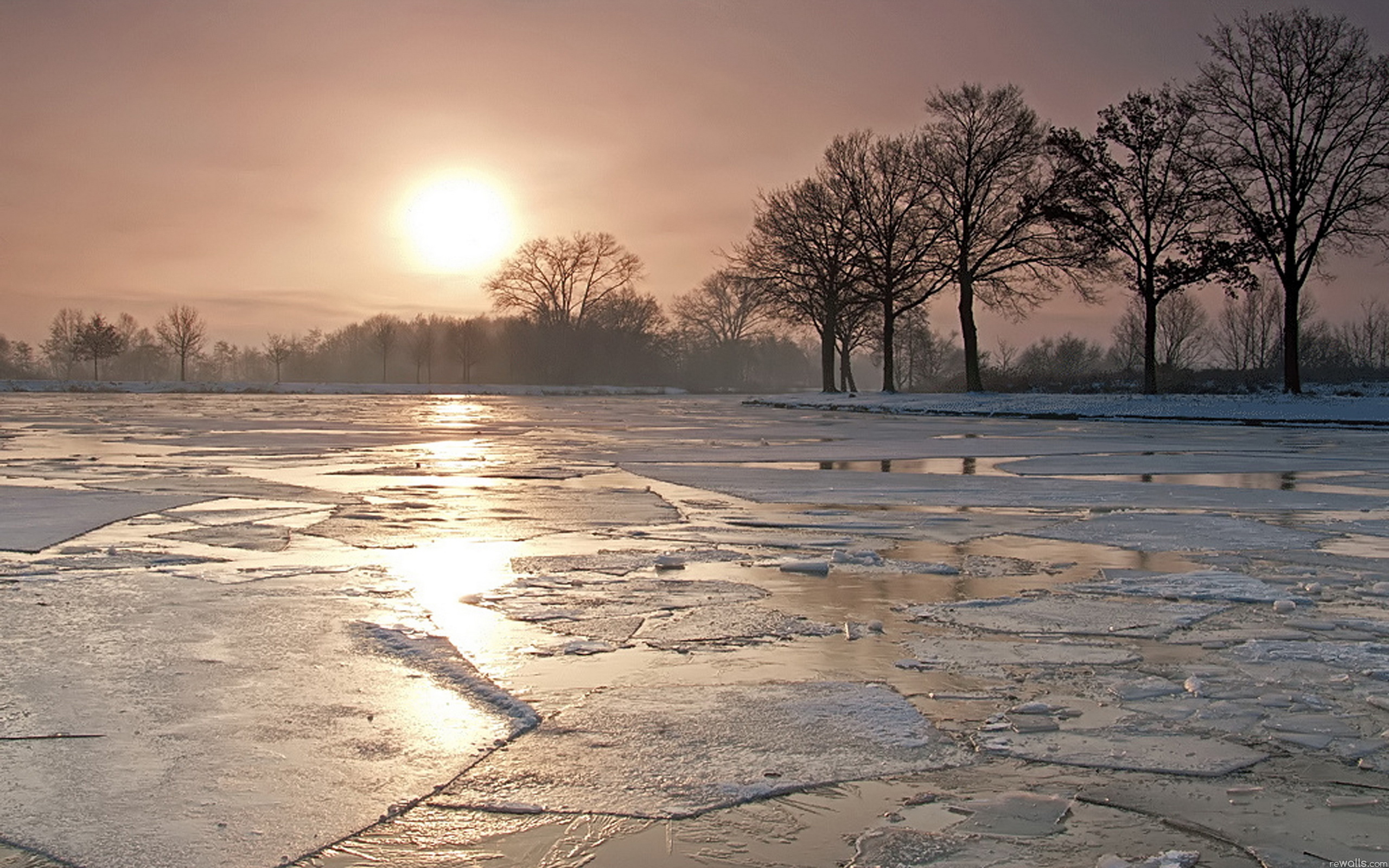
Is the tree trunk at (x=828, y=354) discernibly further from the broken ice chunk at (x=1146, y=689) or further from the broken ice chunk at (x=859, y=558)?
the broken ice chunk at (x=1146, y=689)

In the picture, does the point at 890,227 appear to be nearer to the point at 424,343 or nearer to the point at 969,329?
the point at 969,329

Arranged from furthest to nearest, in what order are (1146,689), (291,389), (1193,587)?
→ (291,389)
(1193,587)
(1146,689)

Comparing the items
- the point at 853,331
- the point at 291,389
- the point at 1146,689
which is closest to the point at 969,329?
the point at 853,331

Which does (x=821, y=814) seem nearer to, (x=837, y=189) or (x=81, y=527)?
(x=81, y=527)

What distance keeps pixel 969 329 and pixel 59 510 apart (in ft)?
119

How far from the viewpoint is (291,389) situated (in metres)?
69.8

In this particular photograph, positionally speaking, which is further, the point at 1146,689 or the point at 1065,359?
the point at 1065,359

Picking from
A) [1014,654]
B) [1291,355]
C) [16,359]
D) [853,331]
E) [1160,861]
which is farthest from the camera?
[16,359]

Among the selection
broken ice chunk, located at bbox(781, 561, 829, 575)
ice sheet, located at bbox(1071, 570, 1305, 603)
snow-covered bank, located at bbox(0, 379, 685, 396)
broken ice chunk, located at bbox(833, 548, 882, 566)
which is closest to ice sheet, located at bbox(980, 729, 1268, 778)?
ice sheet, located at bbox(1071, 570, 1305, 603)

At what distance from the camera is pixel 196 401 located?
43.4m

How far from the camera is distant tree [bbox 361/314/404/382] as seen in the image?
317ft

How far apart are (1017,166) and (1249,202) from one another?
360 inches

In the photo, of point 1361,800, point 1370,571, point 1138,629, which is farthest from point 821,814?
point 1370,571

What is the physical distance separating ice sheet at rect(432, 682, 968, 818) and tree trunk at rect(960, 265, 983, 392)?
126ft
